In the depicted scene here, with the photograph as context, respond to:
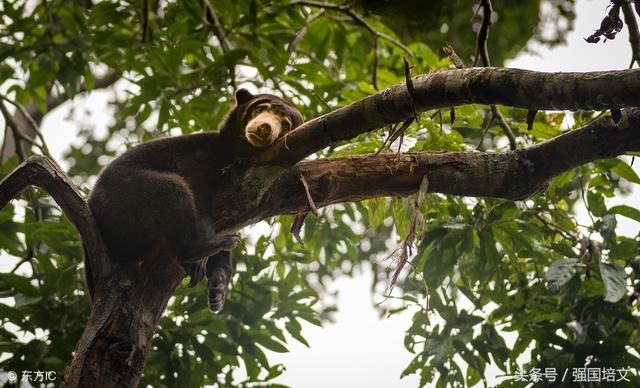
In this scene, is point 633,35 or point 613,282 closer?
point 633,35

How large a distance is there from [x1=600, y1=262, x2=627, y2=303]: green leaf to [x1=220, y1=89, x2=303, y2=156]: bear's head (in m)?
2.43

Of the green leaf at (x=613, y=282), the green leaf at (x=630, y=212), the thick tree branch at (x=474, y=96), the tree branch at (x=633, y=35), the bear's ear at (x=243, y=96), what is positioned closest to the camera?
the thick tree branch at (x=474, y=96)

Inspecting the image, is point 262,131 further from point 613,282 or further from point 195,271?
point 613,282

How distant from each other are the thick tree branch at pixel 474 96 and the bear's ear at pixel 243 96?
1.76 metres

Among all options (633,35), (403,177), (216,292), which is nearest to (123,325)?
(216,292)

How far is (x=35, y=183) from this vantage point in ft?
11.8

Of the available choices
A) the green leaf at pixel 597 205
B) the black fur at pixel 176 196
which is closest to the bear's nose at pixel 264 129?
the black fur at pixel 176 196

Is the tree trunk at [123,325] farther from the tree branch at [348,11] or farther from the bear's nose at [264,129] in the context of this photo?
the tree branch at [348,11]

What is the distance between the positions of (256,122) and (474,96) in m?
1.76

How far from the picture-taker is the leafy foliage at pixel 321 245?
4.96m

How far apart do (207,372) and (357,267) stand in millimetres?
5381

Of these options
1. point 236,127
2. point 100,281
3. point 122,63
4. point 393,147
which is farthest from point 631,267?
point 122,63

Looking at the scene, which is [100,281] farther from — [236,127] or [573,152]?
Answer: [573,152]

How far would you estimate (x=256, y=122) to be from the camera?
4438 millimetres
